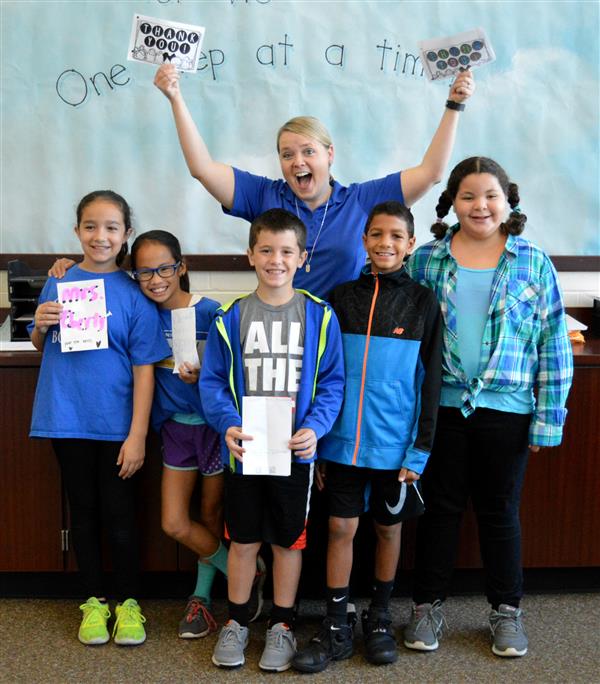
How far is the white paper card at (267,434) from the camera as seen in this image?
2084 mm

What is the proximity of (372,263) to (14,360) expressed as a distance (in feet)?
3.78

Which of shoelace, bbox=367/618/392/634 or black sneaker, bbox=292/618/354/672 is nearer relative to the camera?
black sneaker, bbox=292/618/354/672

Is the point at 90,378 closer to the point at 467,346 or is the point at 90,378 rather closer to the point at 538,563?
the point at 467,346

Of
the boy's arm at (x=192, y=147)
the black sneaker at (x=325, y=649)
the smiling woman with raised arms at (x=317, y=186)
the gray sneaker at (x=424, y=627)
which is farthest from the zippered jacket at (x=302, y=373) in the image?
the gray sneaker at (x=424, y=627)

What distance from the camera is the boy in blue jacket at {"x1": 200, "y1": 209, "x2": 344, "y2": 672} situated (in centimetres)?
214

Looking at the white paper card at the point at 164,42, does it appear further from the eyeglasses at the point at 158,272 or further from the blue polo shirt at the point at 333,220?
the eyeglasses at the point at 158,272

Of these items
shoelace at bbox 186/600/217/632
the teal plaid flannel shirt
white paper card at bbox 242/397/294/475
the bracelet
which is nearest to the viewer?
white paper card at bbox 242/397/294/475

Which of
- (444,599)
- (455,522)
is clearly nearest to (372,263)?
(455,522)

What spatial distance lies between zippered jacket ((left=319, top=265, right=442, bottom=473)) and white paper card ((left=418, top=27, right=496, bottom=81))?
0.63 meters

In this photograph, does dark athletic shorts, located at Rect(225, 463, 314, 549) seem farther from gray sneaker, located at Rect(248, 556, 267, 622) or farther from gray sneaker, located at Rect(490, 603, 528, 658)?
gray sneaker, located at Rect(490, 603, 528, 658)

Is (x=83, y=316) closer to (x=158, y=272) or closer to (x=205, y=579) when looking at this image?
(x=158, y=272)

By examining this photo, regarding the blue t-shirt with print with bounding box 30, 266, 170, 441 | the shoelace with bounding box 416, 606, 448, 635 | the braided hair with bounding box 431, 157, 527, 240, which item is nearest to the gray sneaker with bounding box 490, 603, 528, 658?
the shoelace with bounding box 416, 606, 448, 635

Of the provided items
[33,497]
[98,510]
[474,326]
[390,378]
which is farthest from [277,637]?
[474,326]

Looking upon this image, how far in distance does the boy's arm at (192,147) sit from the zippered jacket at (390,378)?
0.57 metres
